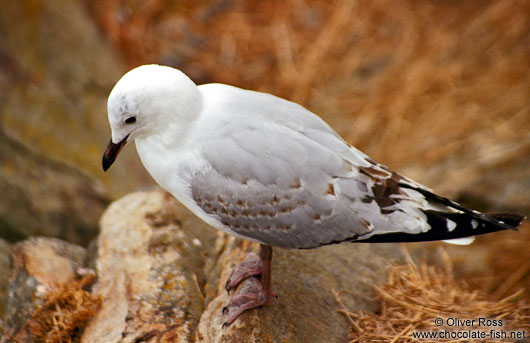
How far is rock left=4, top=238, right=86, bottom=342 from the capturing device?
2367 mm

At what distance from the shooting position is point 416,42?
456 cm

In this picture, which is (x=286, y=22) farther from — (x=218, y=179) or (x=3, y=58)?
(x=218, y=179)

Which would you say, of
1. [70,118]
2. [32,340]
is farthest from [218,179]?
[70,118]

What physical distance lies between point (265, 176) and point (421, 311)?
3.18ft

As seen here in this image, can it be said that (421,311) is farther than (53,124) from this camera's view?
No

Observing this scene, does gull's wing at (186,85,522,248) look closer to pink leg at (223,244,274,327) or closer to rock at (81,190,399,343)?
pink leg at (223,244,274,327)

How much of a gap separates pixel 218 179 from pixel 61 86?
7.24 ft

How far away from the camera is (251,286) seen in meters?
2.34

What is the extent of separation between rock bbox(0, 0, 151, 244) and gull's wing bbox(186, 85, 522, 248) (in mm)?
1482

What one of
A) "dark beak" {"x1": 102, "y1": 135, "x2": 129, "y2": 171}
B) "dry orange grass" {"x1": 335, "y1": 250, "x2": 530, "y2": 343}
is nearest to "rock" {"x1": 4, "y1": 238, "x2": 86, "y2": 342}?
"dark beak" {"x1": 102, "y1": 135, "x2": 129, "y2": 171}

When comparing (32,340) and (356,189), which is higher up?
(356,189)

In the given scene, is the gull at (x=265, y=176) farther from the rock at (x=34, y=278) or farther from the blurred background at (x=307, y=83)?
the blurred background at (x=307, y=83)

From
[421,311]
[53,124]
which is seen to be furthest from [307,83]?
[421,311]

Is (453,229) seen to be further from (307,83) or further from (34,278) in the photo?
(307,83)
